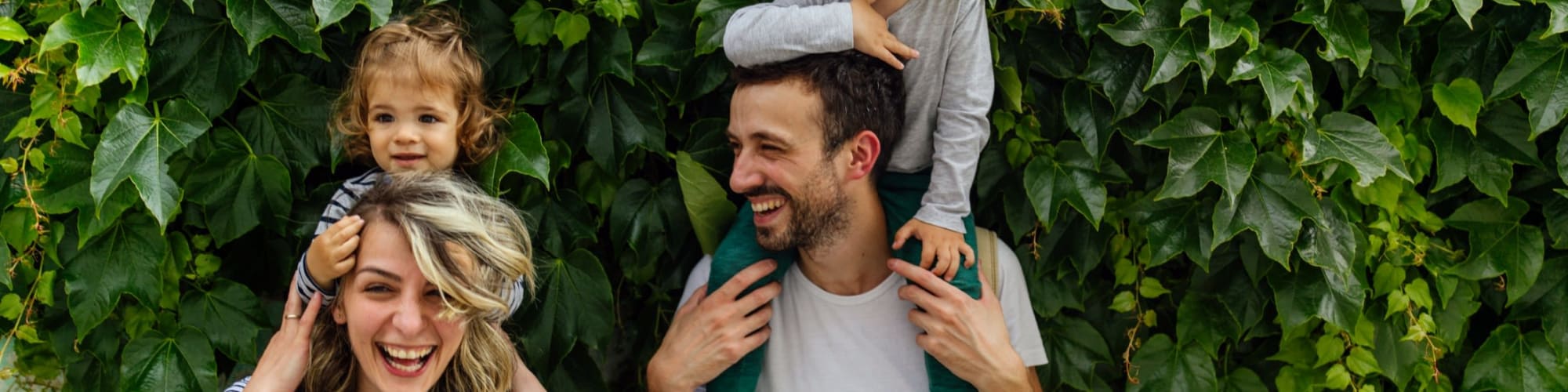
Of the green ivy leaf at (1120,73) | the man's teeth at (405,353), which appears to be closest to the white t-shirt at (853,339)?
the green ivy leaf at (1120,73)

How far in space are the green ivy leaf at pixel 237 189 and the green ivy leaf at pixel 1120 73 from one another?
1369 millimetres

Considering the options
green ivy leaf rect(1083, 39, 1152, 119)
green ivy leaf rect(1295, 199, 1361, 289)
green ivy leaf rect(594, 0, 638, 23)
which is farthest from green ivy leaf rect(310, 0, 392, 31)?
green ivy leaf rect(1295, 199, 1361, 289)

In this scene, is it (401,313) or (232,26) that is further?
(232,26)

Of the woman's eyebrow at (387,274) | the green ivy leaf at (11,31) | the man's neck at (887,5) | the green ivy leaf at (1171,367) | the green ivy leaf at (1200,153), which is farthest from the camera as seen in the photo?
the green ivy leaf at (1171,367)

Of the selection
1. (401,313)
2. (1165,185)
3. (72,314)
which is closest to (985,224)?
(1165,185)

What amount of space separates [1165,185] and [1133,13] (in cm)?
29

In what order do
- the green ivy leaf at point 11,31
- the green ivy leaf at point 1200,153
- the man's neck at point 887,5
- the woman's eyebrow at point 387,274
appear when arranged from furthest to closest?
the green ivy leaf at point 1200,153 < the man's neck at point 887,5 < the green ivy leaf at point 11,31 < the woman's eyebrow at point 387,274

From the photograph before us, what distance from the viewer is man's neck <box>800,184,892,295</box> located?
2.19 metres

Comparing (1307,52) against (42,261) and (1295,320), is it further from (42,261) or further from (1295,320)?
(42,261)

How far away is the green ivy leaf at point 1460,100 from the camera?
7.39ft

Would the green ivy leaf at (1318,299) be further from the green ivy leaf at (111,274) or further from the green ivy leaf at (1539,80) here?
the green ivy leaf at (111,274)

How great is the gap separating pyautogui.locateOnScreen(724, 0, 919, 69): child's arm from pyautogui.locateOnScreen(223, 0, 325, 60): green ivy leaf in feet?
2.17

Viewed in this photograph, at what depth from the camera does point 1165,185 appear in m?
2.19

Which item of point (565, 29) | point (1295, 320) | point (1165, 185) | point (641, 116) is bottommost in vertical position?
point (1295, 320)
